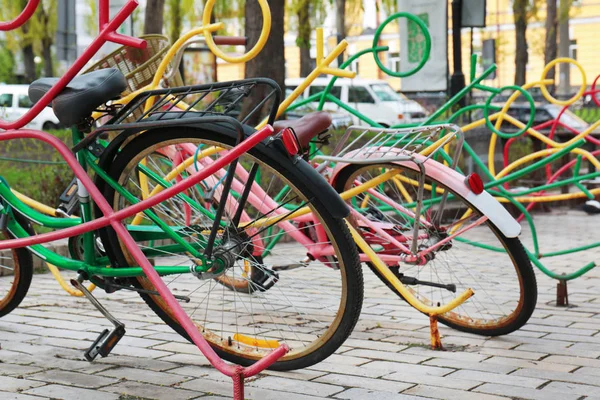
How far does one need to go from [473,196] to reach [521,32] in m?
27.4

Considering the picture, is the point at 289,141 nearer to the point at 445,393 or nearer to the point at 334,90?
the point at 445,393

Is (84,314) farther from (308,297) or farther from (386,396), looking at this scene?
(386,396)

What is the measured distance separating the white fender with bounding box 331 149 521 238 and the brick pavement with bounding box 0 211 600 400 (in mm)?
490

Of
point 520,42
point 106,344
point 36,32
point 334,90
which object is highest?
point 36,32

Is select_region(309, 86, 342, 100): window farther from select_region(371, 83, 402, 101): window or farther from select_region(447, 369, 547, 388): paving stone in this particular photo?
select_region(447, 369, 547, 388): paving stone

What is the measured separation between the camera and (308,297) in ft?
17.0

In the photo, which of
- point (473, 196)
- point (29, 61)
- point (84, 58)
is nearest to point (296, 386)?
point (473, 196)

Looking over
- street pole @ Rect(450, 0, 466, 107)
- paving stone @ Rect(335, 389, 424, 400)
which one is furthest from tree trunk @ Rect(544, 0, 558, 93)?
paving stone @ Rect(335, 389, 424, 400)

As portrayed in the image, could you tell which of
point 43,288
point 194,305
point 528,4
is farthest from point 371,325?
point 528,4

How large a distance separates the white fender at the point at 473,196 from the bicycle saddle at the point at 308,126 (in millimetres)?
477

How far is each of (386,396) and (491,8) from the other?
152 ft

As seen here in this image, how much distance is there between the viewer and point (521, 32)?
30.6m

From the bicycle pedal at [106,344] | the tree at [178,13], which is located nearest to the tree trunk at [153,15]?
the bicycle pedal at [106,344]

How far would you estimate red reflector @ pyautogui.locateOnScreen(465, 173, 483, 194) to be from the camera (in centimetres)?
417
